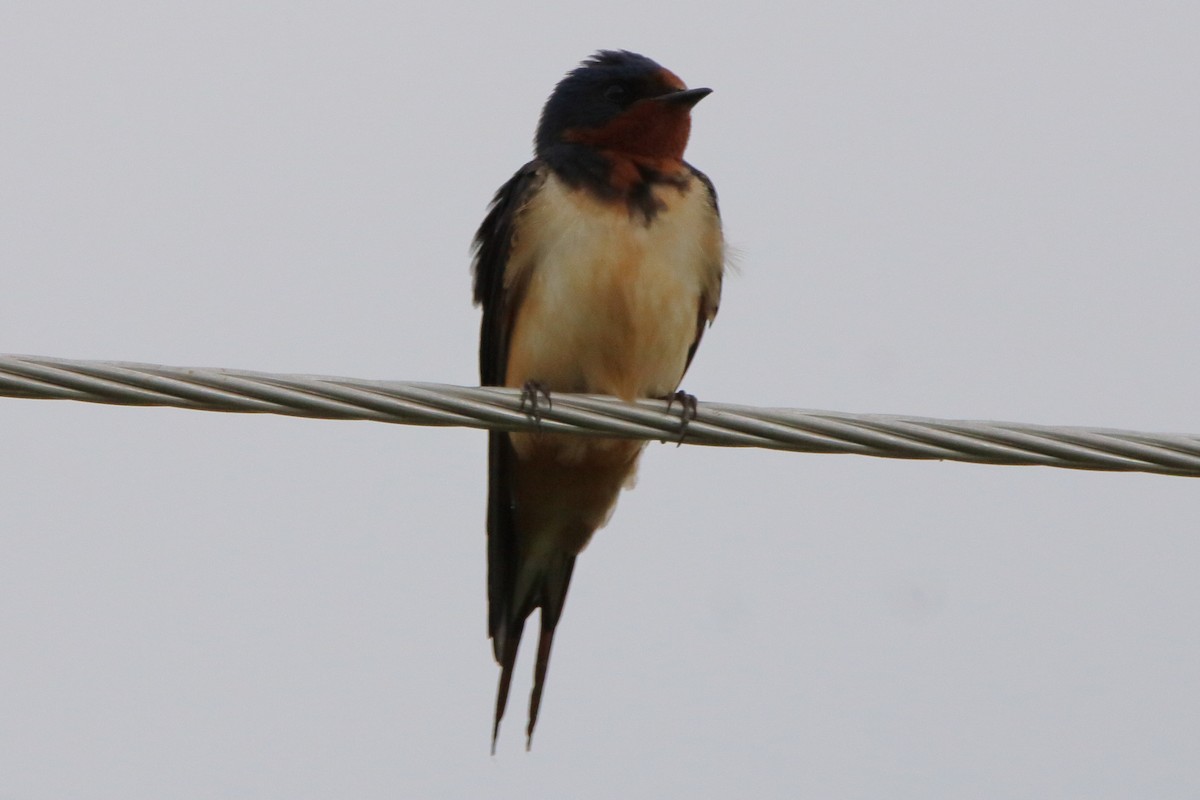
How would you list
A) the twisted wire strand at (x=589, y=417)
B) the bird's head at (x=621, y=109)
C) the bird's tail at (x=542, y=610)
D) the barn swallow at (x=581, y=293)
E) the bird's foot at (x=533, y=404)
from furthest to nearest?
1. the bird's tail at (x=542, y=610)
2. the bird's head at (x=621, y=109)
3. the barn swallow at (x=581, y=293)
4. the bird's foot at (x=533, y=404)
5. the twisted wire strand at (x=589, y=417)

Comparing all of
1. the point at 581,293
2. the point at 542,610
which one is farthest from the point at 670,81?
the point at 542,610

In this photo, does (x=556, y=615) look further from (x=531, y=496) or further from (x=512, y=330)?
(x=512, y=330)

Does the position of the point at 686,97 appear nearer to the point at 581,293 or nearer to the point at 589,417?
the point at 581,293

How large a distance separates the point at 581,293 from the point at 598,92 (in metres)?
0.95

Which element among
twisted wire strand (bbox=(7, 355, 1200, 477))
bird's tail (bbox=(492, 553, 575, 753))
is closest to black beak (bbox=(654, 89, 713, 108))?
bird's tail (bbox=(492, 553, 575, 753))

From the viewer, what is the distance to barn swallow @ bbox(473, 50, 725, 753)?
16.0 ft

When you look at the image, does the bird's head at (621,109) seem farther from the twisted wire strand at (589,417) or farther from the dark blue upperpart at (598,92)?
the twisted wire strand at (589,417)

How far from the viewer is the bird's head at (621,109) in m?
5.31

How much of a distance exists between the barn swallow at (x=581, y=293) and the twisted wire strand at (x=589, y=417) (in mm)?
1133

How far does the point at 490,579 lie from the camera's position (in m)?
5.57

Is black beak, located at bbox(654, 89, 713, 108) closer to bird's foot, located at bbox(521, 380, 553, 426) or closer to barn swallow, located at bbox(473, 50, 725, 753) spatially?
barn swallow, located at bbox(473, 50, 725, 753)

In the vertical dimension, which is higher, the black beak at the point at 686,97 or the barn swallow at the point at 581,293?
the black beak at the point at 686,97

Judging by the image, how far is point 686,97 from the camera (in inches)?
211

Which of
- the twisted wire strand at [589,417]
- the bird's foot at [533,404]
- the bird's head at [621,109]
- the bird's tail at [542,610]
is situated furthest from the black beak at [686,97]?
the twisted wire strand at [589,417]
